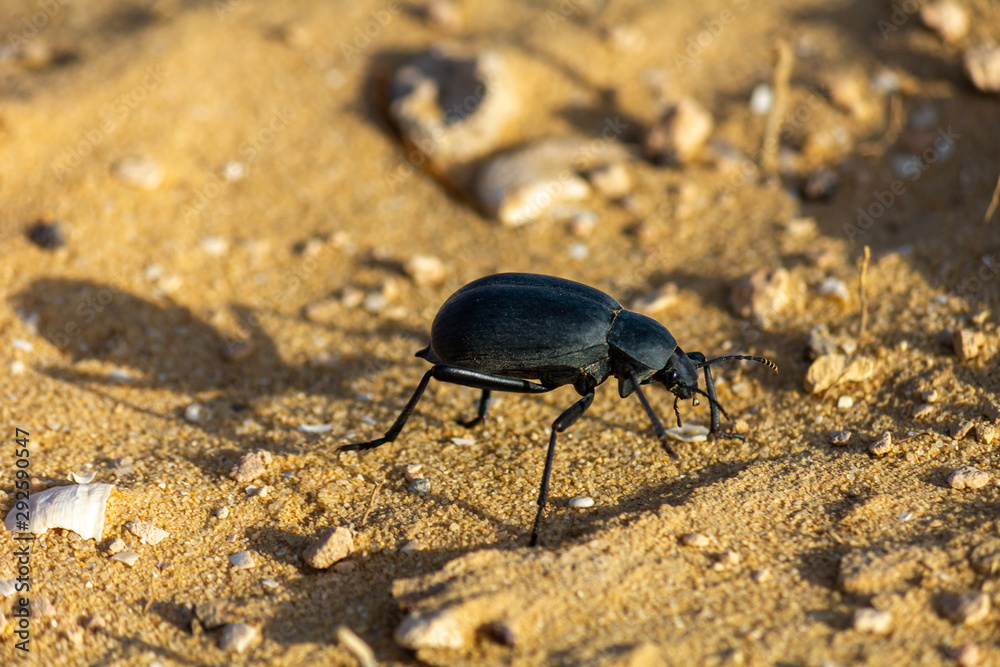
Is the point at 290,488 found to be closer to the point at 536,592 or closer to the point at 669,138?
the point at 536,592

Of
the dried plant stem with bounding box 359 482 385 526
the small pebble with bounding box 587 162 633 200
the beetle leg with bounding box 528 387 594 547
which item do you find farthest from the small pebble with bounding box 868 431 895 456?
the small pebble with bounding box 587 162 633 200

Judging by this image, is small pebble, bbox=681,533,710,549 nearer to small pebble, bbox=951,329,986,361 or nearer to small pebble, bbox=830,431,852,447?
small pebble, bbox=830,431,852,447

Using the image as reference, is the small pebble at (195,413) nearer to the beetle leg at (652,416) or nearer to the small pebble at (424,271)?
the small pebble at (424,271)

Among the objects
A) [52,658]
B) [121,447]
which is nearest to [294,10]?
[121,447]

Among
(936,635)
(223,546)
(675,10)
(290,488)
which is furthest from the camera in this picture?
(675,10)

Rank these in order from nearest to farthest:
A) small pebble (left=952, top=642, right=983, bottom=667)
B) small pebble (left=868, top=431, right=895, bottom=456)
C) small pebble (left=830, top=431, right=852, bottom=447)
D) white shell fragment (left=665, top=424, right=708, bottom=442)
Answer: small pebble (left=952, top=642, right=983, bottom=667) → small pebble (left=868, top=431, right=895, bottom=456) → small pebble (left=830, top=431, right=852, bottom=447) → white shell fragment (left=665, top=424, right=708, bottom=442)

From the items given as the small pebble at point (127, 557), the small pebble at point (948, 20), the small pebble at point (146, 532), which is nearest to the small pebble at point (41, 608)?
the small pebble at point (127, 557)
